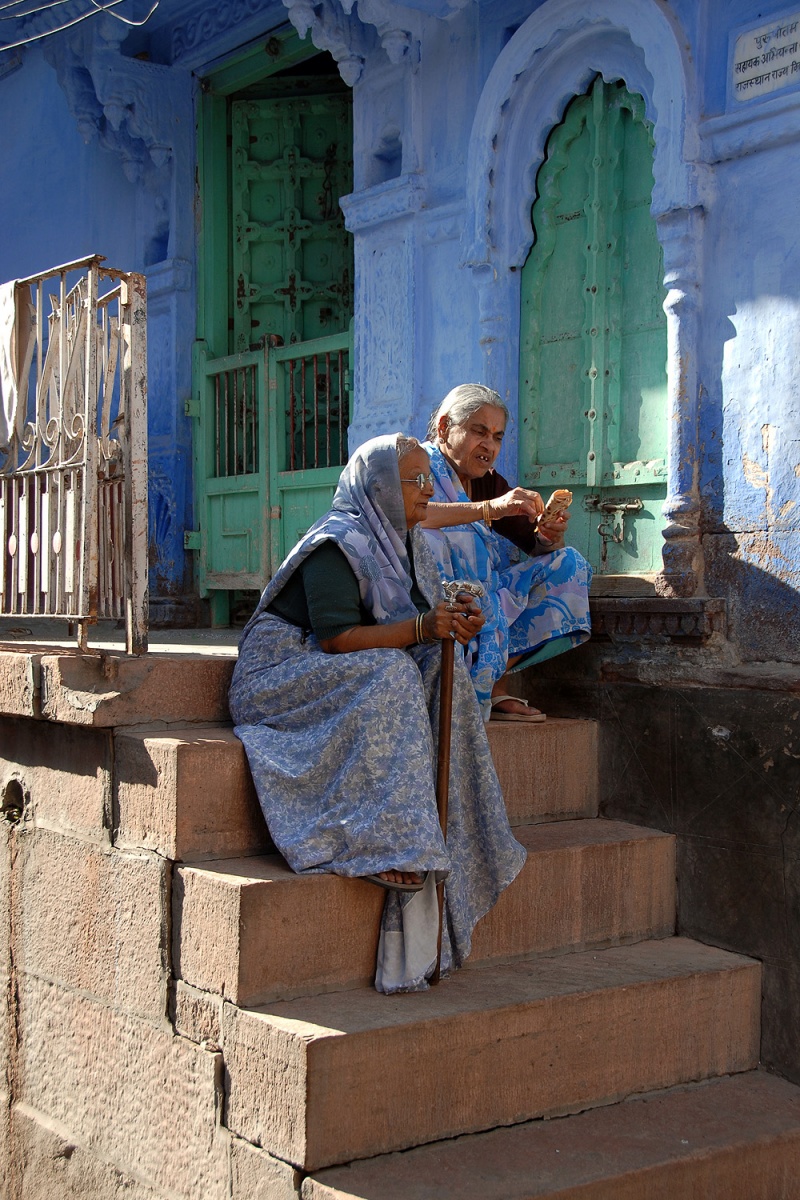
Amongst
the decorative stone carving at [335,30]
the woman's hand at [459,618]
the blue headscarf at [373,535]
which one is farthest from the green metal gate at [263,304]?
the woman's hand at [459,618]

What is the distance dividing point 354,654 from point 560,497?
109cm

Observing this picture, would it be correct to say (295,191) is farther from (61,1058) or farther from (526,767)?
(61,1058)

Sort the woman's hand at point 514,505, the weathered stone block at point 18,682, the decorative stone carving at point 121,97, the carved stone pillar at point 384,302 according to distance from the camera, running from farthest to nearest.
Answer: the decorative stone carving at point 121,97, the carved stone pillar at point 384,302, the woman's hand at point 514,505, the weathered stone block at point 18,682

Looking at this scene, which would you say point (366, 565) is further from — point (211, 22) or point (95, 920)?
point (211, 22)

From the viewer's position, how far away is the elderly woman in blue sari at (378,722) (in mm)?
3102

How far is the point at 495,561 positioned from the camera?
4.34 meters

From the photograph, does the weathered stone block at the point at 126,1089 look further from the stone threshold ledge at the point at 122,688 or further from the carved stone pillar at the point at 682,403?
the carved stone pillar at the point at 682,403

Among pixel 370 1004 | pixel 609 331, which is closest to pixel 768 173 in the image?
pixel 609 331

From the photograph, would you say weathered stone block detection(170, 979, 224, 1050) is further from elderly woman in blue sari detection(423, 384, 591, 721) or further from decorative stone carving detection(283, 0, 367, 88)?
decorative stone carving detection(283, 0, 367, 88)

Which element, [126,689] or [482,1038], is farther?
[126,689]

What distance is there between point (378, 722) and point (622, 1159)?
3.82 ft

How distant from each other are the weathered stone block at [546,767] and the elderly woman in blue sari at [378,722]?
1.93 feet

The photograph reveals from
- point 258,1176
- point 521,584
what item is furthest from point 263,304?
point 258,1176

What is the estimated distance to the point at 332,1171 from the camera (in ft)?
8.98
